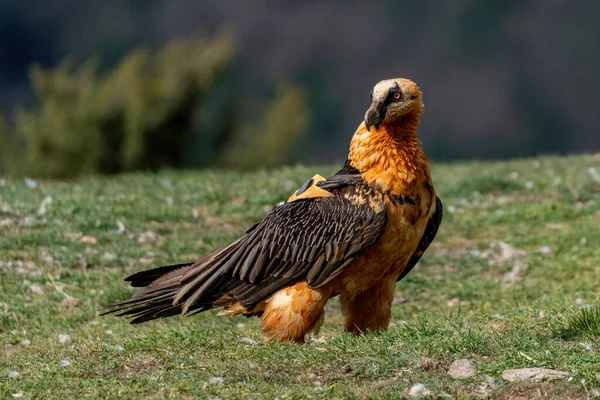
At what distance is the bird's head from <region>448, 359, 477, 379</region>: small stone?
1.55m

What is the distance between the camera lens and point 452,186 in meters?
12.0

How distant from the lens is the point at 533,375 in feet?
14.7

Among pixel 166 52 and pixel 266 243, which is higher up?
pixel 166 52

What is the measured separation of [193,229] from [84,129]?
13.3 m

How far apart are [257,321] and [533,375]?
3.34 m

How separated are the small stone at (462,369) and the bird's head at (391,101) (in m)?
1.55

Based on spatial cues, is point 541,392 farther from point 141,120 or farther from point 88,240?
point 141,120

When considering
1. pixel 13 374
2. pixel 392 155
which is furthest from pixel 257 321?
pixel 13 374

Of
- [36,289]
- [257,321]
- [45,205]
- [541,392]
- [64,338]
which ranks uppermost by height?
[45,205]

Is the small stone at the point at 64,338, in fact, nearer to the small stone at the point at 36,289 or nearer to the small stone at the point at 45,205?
the small stone at the point at 36,289

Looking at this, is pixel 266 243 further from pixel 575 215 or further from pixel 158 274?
pixel 575 215

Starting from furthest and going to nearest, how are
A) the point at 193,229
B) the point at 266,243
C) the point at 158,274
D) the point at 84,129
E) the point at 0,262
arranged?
the point at 84,129, the point at 193,229, the point at 0,262, the point at 158,274, the point at 266,243

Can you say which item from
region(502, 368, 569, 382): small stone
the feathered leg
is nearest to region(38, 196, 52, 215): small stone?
the feathered leg

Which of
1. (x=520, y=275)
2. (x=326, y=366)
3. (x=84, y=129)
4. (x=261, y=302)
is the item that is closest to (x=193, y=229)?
(x=520, y=275)
